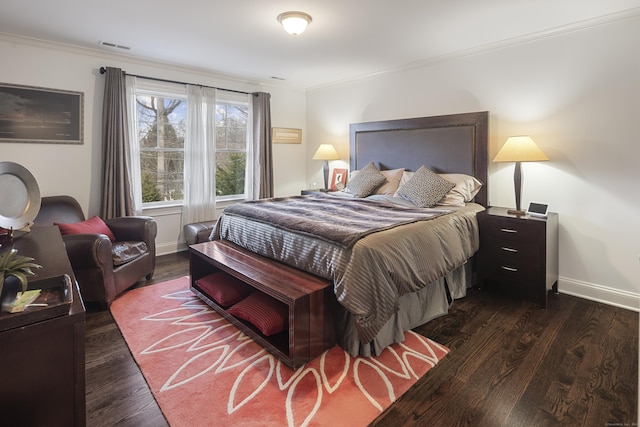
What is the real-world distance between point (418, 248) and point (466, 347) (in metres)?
0.74

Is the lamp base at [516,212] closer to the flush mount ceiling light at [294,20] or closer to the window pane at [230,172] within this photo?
the flush mount ceiling light at [294,20]

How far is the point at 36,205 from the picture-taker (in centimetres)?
216

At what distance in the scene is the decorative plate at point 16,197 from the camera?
1.99 meters

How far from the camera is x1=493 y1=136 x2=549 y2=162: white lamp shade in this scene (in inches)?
121

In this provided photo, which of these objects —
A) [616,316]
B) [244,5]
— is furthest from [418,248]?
[244,5]

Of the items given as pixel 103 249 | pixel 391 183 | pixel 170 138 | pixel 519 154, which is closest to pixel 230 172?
pixel 170 138

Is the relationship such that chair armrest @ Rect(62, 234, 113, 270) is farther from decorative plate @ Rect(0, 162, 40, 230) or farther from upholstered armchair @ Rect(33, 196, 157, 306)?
decorative plate @ Rect(0, 162, 40, 230)

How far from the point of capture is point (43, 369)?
1055 mm

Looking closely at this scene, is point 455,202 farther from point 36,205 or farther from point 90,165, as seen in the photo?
point 90,165

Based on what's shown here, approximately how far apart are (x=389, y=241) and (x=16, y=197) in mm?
2335

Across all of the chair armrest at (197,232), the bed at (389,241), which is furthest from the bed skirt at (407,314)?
the chair armrest at (197,232)

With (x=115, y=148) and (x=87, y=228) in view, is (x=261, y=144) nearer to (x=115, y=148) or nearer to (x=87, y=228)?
(x=115, y=148)

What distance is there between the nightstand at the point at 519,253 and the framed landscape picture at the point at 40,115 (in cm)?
441

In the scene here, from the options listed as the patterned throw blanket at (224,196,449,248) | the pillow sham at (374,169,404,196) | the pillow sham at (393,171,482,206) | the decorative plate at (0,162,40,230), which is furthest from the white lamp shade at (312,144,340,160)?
the decorative plate at (0,162,40,230)
